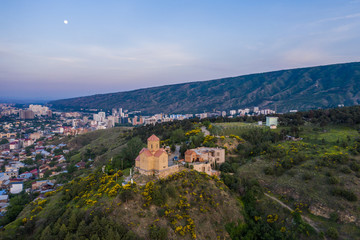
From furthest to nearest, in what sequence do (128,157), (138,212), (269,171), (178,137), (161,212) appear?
(178,137), (128,157), (269,171), (161,212), (138,212)

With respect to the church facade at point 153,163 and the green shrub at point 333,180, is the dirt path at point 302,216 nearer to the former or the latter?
the green shrub at point 333,180

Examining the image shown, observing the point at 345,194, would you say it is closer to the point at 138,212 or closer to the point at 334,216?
the point at 334,216

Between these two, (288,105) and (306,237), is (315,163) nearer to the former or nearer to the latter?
(306,237)

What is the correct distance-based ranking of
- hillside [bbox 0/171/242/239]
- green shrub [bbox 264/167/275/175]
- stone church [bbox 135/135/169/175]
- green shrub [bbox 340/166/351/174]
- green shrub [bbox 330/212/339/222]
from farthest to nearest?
1. green shrub [bbox 264/167/275/175]
2. green shrub [bbox 340/166/351/174]
3. stone church [bbox 135/135/169/175]
4. green shrub [bbox 330/212/339/222]
5. hillside [bbox 0/171/242/239]

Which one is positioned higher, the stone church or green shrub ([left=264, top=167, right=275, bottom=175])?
the stone church

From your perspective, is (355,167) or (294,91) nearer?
(355,167)

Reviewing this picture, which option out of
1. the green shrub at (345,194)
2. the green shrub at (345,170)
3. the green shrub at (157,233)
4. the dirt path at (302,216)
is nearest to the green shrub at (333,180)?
the green shrub at (345,194)

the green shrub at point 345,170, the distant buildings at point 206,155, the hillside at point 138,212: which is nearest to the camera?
→ the hillside at point 138,212

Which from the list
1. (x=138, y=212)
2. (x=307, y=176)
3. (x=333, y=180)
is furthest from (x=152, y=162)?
(x=333, y=180)

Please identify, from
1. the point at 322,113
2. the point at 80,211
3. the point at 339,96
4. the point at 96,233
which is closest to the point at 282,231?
the point at 96,233

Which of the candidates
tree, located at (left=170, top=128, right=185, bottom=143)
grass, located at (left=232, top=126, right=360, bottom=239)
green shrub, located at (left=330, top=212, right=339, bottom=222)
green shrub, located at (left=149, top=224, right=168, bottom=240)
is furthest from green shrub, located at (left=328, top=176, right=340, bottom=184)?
tree, located at (left=170, top=128, right=185, bottom=143)

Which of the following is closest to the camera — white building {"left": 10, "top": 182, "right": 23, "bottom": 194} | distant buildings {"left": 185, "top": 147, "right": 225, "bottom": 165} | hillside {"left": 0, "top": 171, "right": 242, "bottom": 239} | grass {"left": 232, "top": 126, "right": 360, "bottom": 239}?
hillside {"left": 0, "top": 171, "right": 242, "bottom": 239}

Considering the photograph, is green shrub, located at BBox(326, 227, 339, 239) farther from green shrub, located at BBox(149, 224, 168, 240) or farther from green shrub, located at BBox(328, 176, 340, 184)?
green shrub, located at BBox(149, 224, 168, 240)
